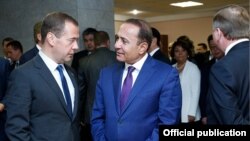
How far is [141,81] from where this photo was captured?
7.04 ft

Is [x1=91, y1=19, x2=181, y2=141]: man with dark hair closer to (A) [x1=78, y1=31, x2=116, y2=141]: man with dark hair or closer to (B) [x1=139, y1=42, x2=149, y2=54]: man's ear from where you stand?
(B) [x1=139, y1=42, x2=149, y2=54]: man's ear

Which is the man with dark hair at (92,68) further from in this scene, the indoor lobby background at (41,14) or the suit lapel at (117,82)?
the suit lapel at (117,82)

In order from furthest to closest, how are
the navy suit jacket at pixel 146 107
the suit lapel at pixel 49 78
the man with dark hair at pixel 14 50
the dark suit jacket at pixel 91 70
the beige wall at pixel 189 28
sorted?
the beige wall at pixel 189 28 < the man with dark hair at pixel 14 50 < the dark suit jacket at pixel 91 70 < the navy suit jacket at pixel 146 107 < the suit lapel at pixel 49 78

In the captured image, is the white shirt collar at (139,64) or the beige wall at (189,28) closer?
→ the white shirt collar at (139,64)

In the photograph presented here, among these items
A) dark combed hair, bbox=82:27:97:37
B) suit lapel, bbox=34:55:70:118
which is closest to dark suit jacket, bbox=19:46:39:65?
dark combed hair, bbox=82:27:97:37

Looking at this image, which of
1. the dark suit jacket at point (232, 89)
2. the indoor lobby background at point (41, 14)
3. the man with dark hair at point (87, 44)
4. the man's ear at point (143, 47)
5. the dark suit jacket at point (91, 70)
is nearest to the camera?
the dark suit jacket at point (232, 89)

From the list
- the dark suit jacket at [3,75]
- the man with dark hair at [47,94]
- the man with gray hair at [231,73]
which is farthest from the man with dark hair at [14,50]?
the man with gray hair at [231,73]

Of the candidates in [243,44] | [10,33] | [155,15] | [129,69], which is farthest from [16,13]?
[155,15]

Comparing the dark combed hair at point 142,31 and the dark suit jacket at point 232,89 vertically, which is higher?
the dark combed hair at point 142,31

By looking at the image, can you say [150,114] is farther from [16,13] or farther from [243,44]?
[16,13]

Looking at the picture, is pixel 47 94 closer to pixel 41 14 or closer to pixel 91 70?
pixel 91 70

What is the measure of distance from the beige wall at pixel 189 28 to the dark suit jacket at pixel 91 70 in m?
8.73

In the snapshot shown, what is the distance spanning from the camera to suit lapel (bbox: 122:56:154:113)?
2.11 meters

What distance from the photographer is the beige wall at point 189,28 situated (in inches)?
477
